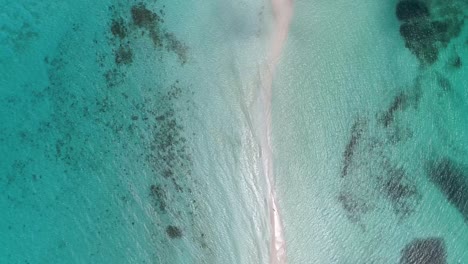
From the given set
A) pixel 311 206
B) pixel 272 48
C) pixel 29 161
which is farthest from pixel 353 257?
pixel 29 161

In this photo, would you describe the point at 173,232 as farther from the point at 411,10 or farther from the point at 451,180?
the point at 411,10

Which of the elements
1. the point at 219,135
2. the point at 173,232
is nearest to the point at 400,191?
the point at 219,135

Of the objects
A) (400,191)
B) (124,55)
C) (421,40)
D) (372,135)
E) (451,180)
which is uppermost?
(124,55)

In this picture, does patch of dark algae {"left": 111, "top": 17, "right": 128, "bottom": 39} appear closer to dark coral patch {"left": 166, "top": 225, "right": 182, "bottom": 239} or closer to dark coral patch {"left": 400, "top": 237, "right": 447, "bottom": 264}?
dark coral patch {"left": 166, "top": 225, "right": 182, "bottom": 239}

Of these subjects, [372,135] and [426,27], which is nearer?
[372,135]

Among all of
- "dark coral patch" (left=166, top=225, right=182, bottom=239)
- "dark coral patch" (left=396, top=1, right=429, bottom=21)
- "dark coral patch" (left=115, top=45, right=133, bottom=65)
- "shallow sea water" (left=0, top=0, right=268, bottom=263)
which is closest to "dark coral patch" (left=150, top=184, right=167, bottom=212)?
"shallow sea water" (left=0, top=0, right=268, bottom=263)

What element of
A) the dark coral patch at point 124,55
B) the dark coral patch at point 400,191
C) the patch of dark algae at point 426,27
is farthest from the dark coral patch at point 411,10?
the dark coral patch at point 124,55
